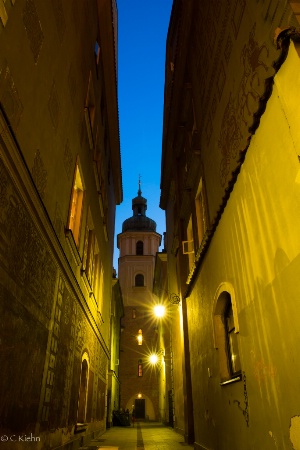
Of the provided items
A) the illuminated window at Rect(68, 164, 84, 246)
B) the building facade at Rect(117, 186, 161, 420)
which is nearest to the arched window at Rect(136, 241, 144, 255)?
the building facade at Rect(117, 186, 161, 420)

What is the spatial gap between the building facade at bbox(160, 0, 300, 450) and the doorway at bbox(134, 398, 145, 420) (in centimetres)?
3081

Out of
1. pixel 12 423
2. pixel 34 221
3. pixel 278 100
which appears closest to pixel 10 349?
pixel 12 423

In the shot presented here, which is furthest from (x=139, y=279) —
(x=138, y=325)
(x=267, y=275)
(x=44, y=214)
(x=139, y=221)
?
(x=267, y=275)

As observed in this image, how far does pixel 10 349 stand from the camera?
418 centimetres

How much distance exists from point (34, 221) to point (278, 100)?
3.78m

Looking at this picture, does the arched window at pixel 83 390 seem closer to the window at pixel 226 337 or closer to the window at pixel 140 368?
the window at pixel 226 337

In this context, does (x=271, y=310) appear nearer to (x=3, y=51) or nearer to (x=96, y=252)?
(x=3, y=51)

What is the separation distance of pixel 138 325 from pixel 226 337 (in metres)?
33.9

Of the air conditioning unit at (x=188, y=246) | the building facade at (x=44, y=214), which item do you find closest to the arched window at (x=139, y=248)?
the air conditioning unit at (x=188, y=246)

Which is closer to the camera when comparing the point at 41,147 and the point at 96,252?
the point at 41,147

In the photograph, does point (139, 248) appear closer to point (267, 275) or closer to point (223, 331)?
point (223, 331)

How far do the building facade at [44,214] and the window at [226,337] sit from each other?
125 inches

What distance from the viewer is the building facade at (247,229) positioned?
3551 mm

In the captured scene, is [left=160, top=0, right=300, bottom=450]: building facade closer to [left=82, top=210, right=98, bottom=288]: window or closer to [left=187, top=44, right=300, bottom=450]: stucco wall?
[left=187, top=44, right=300, bottom=450]: stucco wall
